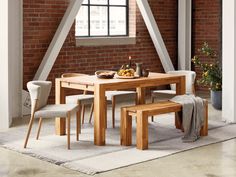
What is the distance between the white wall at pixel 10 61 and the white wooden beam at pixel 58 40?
1.56 ft

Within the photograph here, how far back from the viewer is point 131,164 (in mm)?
5332

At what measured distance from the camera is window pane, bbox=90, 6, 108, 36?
9.60 metres

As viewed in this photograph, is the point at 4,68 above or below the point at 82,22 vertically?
below

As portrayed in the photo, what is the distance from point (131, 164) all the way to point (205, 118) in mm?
1733

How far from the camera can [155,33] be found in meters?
10.1

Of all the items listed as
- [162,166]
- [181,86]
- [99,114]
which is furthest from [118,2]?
[162,166]

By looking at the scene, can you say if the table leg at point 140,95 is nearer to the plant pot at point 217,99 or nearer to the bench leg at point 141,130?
the bench leg at point 141,130

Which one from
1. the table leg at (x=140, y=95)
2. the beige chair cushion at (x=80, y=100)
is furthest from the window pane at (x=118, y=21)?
the beige chair cushion at (x=80, y=100)

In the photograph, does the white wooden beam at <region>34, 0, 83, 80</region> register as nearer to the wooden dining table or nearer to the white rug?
the white rug

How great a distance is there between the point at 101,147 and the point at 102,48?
3.89 metres

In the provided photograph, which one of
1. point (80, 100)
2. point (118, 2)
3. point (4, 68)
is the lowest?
point (80, 100)

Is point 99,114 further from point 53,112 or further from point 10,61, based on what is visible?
point 10,61

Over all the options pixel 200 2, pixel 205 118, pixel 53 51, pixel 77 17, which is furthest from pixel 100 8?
pixel 205 118

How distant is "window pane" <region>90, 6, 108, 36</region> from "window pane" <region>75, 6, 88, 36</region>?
0.11 m
